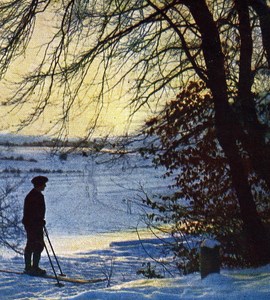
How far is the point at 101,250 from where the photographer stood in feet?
71.6

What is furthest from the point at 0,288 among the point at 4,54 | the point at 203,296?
the point at 203,296

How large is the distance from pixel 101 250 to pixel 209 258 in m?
14.1

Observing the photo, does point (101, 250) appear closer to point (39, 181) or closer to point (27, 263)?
point (27, 263)

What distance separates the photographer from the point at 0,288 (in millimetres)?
12336

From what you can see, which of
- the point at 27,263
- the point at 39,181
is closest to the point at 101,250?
the point at 27,263

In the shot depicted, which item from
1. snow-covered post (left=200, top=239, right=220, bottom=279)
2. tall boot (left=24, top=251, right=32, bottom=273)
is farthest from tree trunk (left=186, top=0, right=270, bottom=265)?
tall boot (left=24, top=251, right=32, bottom=273)

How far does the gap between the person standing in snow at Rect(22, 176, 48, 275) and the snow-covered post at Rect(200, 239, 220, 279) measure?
6.72 metres

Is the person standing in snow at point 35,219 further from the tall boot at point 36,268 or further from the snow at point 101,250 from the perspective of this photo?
the snow at point 101,250

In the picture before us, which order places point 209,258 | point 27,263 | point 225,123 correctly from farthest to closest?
point 27,263
point 225,123
point 209,258

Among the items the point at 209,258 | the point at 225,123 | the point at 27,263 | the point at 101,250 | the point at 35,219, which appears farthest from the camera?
the point at 101,250

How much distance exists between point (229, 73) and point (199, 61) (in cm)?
113

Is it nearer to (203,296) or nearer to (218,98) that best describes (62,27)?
(218,98)

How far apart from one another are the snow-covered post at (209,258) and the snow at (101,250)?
0.09 metres

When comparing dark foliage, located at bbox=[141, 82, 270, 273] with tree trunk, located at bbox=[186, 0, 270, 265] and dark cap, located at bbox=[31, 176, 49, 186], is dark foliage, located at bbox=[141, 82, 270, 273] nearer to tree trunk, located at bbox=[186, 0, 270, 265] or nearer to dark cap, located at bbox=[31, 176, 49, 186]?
tree trunk, located at bbox=[186, 0, 270, 265]
